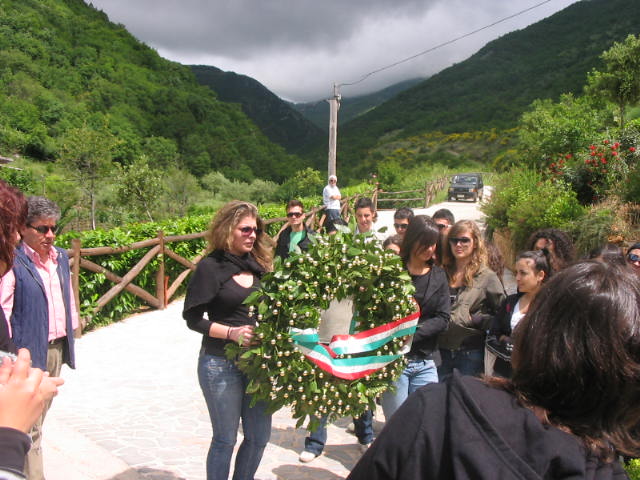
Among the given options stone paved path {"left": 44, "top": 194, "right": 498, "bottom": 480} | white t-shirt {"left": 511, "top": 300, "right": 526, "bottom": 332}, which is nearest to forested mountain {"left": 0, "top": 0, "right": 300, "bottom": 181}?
stone paved path {"left": 44, "top": 194, "right": 498, "bottom": 480}

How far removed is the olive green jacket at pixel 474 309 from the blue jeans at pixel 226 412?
4.96ft

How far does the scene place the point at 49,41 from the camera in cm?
6462

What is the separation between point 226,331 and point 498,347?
6.16 ft

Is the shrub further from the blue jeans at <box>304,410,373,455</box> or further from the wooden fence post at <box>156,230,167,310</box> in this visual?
the wooden fence post at <box>156,230,167,310</box>

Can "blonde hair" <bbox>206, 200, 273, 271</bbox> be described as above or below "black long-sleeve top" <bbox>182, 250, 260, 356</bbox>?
above

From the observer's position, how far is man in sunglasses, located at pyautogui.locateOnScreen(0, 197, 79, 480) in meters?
2.89

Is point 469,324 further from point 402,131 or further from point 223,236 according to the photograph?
point 402,131

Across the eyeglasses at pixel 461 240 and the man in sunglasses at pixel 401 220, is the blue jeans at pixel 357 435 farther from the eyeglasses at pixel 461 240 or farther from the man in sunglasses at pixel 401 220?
the man in sunglasses at pixel 401 220

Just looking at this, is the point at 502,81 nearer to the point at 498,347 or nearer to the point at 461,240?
the point at 461,240

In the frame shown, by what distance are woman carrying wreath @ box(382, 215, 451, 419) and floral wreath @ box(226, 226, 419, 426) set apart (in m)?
0.59

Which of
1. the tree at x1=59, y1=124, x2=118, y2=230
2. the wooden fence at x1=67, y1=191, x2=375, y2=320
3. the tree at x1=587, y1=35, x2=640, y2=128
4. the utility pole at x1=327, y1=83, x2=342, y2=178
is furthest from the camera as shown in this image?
the tree at x1=59, y1=124, x2=118, y2=230

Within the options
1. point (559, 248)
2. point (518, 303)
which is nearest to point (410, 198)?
point (559, 248)

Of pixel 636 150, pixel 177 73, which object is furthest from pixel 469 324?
pixel 177 73

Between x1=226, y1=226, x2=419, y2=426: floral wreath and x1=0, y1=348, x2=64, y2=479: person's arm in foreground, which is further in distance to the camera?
x1=226, y1=226, x2=419, y2=426: floral wreath
